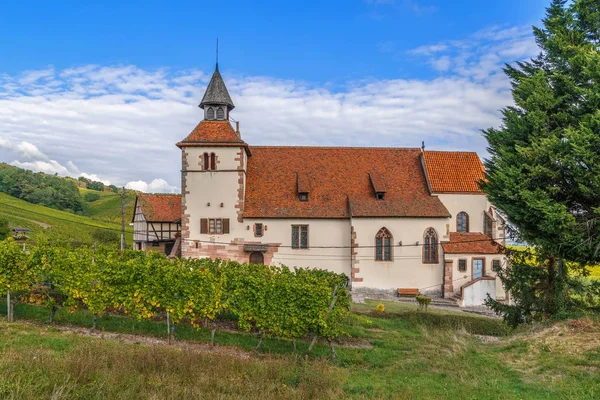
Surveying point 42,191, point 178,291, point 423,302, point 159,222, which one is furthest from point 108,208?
point 178,291

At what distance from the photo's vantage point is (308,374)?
11.3 meters

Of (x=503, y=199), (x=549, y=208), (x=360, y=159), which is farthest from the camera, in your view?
(x=360, y=159)

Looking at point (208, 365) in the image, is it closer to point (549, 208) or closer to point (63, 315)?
point (63, 315)

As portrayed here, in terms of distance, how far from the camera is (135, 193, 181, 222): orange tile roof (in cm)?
3821

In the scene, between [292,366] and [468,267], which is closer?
[292,366]

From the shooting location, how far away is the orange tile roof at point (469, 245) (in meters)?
32.1

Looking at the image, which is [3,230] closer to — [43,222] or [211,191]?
[211,191]

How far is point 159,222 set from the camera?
38.2m

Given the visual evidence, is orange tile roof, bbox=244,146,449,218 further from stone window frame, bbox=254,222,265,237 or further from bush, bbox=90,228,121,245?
bush, bbox=90,228,121,245

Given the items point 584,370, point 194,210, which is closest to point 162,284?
point 584,370

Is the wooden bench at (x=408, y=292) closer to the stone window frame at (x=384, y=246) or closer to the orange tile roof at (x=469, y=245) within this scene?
the stone window frame at (x=384, y=246)

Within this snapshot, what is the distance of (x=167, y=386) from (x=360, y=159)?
28.9m

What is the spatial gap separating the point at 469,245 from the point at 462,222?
259cm

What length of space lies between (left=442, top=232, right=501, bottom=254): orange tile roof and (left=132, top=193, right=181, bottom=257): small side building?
72.3 ft
